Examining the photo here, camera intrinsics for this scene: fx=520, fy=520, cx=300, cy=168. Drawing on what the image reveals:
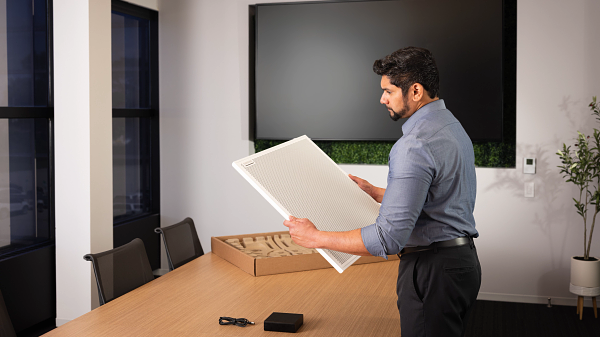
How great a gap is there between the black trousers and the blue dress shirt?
0.24 ft

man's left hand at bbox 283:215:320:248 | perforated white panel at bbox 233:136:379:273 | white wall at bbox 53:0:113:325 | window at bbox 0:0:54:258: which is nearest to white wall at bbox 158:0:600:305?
white wall at bbox 53:0:113:325

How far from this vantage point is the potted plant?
4344 millimetres

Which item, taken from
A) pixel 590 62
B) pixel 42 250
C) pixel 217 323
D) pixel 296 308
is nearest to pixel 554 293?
pixel 590 62

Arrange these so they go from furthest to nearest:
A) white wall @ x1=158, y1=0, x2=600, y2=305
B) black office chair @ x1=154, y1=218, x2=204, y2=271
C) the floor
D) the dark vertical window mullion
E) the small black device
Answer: the dark vertical window mullion
white wall @ x1=158, y1=0, x2=600, y2=305
the floor
black office chair @ x1=154, y1=218, x2=204, y2=271
the small black device

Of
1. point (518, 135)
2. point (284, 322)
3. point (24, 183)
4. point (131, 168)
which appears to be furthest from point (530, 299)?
point (24, 183)

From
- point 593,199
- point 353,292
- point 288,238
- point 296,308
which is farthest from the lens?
point 593,199

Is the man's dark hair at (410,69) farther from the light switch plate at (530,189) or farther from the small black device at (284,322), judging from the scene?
the light switch plate at (530,189)

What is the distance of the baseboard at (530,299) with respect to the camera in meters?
4.73

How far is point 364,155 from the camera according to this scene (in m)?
5.26

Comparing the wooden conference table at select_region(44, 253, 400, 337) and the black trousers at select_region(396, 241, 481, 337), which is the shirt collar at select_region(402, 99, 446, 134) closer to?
the black trousers at select_region(396, 241, 481, 337)

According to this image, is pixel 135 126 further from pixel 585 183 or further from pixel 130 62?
pixel 585 183

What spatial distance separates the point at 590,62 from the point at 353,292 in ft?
11.1

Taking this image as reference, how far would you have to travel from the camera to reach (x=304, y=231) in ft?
6.07

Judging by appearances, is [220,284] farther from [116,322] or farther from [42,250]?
[42,250]
